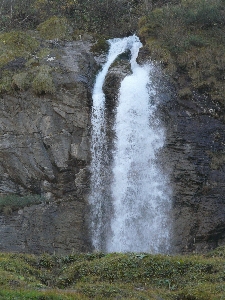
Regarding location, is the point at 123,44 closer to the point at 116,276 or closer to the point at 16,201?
the point at 16,201

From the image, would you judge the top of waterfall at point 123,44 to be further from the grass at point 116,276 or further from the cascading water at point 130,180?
the grass at point 116,276

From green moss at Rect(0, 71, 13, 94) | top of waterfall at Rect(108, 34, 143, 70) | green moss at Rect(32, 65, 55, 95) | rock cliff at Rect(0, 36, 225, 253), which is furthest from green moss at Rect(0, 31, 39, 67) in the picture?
top of waterfall at Rect(108, 34, 143, 70)

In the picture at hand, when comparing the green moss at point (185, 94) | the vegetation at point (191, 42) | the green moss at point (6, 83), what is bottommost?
the green moss at point (185, 94)

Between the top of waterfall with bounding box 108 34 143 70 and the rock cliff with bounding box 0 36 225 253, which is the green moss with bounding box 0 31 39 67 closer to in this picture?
the rock cliff with bounding box 0 36 225 253

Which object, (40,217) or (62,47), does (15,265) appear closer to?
(40,217)

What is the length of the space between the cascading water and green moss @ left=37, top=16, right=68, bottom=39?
4.79m

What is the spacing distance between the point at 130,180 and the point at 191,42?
7681 millimetres

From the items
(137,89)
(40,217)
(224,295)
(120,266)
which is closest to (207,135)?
(137,89)

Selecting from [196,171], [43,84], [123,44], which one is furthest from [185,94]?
[43,84]

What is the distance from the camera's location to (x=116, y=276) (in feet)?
37.9

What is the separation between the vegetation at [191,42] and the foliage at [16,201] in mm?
7525

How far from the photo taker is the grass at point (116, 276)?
1005 cm

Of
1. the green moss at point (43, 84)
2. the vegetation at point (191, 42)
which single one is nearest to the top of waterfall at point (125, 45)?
the vegetation at point (191, 42)

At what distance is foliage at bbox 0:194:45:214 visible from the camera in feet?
60.8
